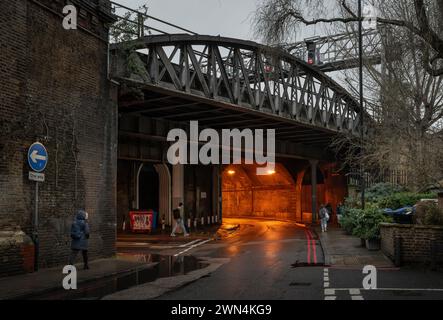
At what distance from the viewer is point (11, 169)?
43.7 ft

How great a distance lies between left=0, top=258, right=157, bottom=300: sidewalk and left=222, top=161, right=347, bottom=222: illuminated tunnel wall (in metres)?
32.3

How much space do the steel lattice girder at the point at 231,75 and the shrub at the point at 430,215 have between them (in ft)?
20.6

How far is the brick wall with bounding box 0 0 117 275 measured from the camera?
43.8ft

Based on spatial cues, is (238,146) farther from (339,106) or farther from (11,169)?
(11,169)

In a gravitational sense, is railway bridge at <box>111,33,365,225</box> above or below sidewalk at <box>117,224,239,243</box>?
above

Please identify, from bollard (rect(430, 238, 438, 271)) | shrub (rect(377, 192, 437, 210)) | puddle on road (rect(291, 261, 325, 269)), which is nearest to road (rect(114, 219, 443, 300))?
puddle on road (rect(291, 261, 325, 269))

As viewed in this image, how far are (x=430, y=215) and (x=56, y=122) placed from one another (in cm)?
1096

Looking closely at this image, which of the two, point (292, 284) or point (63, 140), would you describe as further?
point (63, 140)

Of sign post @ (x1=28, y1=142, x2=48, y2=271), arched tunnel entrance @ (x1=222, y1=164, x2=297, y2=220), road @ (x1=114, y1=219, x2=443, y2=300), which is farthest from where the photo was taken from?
arched tunnel entrance @ (x1=222, y1=164, x2=297, y2=220)

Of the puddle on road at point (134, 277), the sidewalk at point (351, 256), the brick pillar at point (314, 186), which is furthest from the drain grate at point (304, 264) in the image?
the brick pillar at point (314, 186)

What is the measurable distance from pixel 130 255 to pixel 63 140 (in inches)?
223

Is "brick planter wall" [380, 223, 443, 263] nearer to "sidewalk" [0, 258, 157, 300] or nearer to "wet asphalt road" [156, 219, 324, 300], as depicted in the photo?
"wet asphalt road" [156, 219, 324, 300]

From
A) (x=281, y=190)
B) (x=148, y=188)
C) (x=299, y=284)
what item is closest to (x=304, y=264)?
(x=299, y=284)
